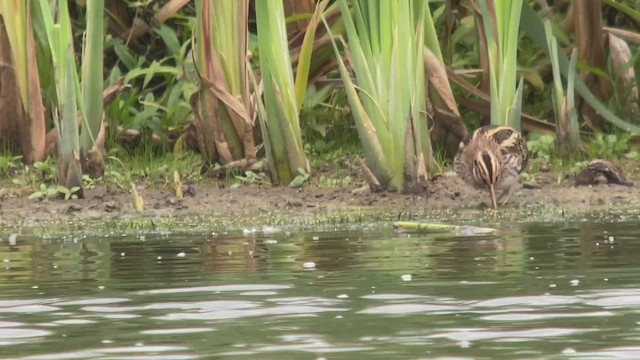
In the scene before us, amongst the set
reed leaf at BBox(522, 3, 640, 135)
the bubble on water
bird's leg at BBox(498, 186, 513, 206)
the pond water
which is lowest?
the pond water

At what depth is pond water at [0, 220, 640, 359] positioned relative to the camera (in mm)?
5496

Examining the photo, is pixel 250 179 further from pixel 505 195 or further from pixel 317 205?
pixel 505 195

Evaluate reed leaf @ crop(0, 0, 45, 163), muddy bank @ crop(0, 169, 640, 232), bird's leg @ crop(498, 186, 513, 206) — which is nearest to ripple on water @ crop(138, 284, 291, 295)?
muddy bank @ crop(0, 169, 640, 232)

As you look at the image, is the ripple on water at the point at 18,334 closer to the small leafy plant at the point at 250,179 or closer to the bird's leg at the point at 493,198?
the bird's leg at the point at 493,198

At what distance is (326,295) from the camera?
6.79 meters

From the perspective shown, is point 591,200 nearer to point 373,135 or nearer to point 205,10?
point 373,135

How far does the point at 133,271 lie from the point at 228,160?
3674mm

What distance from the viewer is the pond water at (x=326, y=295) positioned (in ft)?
18.0

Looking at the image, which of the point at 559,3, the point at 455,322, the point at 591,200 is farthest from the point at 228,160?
the point at 455,322

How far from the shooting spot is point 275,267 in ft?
25.8

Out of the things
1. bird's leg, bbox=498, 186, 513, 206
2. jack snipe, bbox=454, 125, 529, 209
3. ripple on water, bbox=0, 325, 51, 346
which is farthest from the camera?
bird's leg, bbox=498, 186, 513, 206

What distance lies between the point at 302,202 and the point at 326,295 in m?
3.95

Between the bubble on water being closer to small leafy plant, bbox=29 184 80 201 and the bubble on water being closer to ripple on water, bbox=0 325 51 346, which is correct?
small leafy plant, bbox=29 184 80 201

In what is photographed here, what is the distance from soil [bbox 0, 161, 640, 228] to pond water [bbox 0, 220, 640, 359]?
30.4 inches
